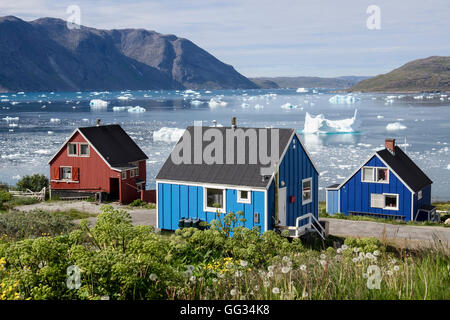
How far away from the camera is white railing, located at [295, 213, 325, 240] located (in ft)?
74.9

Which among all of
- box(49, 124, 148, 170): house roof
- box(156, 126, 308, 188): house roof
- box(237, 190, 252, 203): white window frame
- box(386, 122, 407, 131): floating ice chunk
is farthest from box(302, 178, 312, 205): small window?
box(386, 122, 407, 131): floating ice chunk

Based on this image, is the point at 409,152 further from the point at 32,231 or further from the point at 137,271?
the point at 137,271

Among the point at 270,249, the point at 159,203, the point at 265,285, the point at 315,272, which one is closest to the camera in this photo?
the point at 265,285

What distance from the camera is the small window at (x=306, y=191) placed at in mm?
25094

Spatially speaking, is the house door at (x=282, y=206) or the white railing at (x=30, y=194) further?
the white railing at (x=30, y=194)

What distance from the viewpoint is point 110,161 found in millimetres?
34594

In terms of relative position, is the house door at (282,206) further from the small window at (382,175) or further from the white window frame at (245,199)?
the small window at (382,175)

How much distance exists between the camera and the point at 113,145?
3606 centimetres

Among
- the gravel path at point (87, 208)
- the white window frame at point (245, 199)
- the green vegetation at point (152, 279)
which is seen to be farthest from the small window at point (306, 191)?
the green vegetation at point (152, 279)

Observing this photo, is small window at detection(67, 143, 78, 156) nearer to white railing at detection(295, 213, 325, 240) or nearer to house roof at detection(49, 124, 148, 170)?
house roof at detection(49, 124, 148, 170)

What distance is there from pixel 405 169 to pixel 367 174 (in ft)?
7.73
